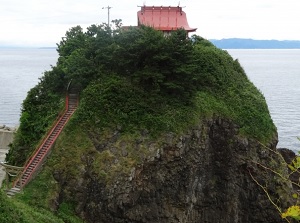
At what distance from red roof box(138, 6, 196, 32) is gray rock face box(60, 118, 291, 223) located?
13514mm

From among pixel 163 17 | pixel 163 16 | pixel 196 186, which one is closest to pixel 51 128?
pixel 196 186

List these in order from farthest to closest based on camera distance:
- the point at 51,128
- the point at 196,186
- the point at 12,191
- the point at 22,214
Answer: the point at 196,186 < the point at 51,128 < the point at 12,191 < the point at 22,214

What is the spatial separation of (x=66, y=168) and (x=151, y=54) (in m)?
10.5

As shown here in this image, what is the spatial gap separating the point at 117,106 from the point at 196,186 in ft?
28.2

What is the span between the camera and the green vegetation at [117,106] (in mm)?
27438

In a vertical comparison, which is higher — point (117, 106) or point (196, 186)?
point (117, 106)

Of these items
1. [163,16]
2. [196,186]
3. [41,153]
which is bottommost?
[196,186]

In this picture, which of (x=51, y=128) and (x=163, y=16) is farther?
(x=163, y=16)

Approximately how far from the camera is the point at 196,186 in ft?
103

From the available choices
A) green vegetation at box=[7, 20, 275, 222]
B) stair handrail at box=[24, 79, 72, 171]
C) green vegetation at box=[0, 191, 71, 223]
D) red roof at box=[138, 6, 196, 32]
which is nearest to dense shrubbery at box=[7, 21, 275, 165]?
green vegetation at box=[7, 20, 275, 222]

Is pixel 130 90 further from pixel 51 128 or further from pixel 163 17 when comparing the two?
pixel 163 17

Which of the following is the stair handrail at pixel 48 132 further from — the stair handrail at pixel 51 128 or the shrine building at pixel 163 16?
the shrine building at pixel 163 16

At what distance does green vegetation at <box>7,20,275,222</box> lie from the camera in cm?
2744

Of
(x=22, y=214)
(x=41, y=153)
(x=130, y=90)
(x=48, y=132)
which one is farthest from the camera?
(x=130, y=90)
